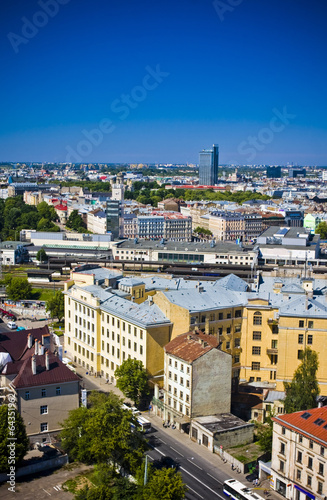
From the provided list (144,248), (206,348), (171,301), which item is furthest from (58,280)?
(206,348)

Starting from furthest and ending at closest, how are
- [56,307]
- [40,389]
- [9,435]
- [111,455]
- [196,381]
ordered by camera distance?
[56,307]
[196,381]
[40,389]
[111,455]
[9,435]

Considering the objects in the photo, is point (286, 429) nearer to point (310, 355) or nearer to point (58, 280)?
point (310, 355)

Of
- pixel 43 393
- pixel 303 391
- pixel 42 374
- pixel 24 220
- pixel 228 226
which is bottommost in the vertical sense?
pixel 43 393

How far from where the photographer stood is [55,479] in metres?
28.9

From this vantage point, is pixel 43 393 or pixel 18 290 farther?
pixel 18 290

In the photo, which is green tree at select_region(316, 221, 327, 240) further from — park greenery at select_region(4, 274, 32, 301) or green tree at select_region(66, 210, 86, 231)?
park greenery at select_region(4, 274, 32, 301)

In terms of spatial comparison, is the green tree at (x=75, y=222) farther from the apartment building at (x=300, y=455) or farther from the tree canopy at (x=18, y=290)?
the apartment building at (x=300, y=455)

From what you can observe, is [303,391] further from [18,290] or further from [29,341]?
[18,290]

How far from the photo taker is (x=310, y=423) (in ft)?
91.9

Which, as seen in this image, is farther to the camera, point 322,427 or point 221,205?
point 221,205

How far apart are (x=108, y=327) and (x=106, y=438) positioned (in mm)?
15263

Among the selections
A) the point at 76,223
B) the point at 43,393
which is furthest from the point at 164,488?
the point at 76,223

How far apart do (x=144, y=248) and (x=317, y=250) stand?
1122 inches

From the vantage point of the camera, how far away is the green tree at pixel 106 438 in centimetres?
2817
